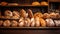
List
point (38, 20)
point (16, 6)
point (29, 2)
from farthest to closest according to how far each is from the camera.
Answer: point (29, 2)
point (16, 6)
point (38, 20)

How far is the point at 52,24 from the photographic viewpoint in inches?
51.0

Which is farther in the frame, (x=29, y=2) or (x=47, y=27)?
(x=29, y=2)

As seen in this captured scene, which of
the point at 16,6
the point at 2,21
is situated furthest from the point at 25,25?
the point at 16,6

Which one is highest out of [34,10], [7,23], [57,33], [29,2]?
[29,2]

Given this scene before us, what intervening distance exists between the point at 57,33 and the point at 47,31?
11 cm

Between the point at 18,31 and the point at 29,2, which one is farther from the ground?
the point at 29,2

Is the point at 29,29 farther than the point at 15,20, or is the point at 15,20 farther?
the point at 15,20

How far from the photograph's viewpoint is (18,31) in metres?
1.25

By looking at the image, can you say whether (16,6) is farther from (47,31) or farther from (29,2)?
(47,31)

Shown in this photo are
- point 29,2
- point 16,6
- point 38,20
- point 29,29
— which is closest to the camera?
point 29,29

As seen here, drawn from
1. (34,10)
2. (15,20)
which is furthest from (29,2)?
(15,20)

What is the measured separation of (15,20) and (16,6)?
1756 mm

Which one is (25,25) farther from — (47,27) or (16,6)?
(16,6)

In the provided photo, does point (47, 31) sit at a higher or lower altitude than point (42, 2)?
lower
